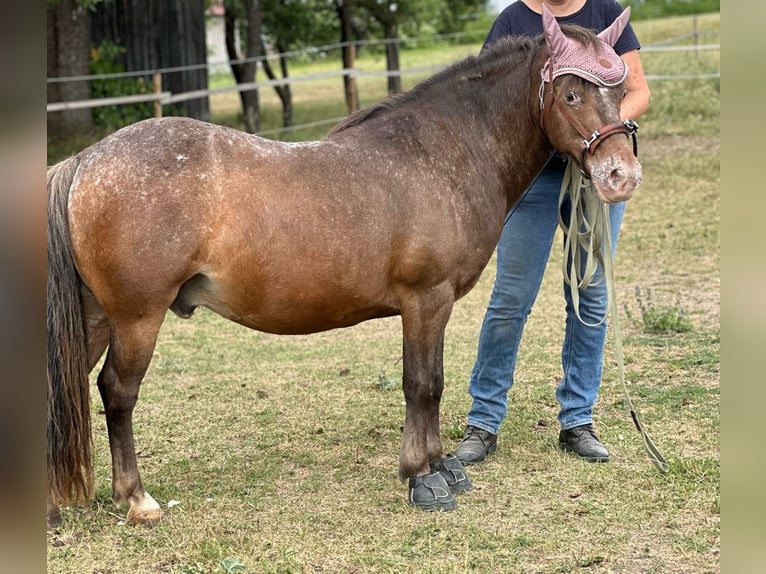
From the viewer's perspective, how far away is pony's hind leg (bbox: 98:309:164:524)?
138 inches

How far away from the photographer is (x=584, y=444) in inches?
175

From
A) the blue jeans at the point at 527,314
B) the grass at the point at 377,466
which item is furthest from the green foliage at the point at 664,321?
the blue jeans at the point at 527,314

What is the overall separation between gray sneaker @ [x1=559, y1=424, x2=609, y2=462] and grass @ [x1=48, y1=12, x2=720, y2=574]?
72 mm

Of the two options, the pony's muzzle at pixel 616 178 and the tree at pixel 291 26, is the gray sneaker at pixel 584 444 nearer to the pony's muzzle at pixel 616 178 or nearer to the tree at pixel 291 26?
the pony's muzzle at pixel 616 178

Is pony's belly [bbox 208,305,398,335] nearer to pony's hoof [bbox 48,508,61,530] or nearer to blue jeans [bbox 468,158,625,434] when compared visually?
blue jeans [bbox 468,158,625,434]

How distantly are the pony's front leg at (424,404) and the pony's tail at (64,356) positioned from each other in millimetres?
1364

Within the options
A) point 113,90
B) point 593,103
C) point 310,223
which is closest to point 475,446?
point 310,223

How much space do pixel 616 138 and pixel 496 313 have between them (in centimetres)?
122

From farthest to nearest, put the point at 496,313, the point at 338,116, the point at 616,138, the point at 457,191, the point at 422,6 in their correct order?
the point at 338,116, the point at 422,6, the point at 496,313, the point at 457,191, the point at 616,138

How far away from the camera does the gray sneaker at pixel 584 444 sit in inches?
→ 172

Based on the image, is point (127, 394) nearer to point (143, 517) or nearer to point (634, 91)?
point (143, 517)

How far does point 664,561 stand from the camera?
3.34 m
